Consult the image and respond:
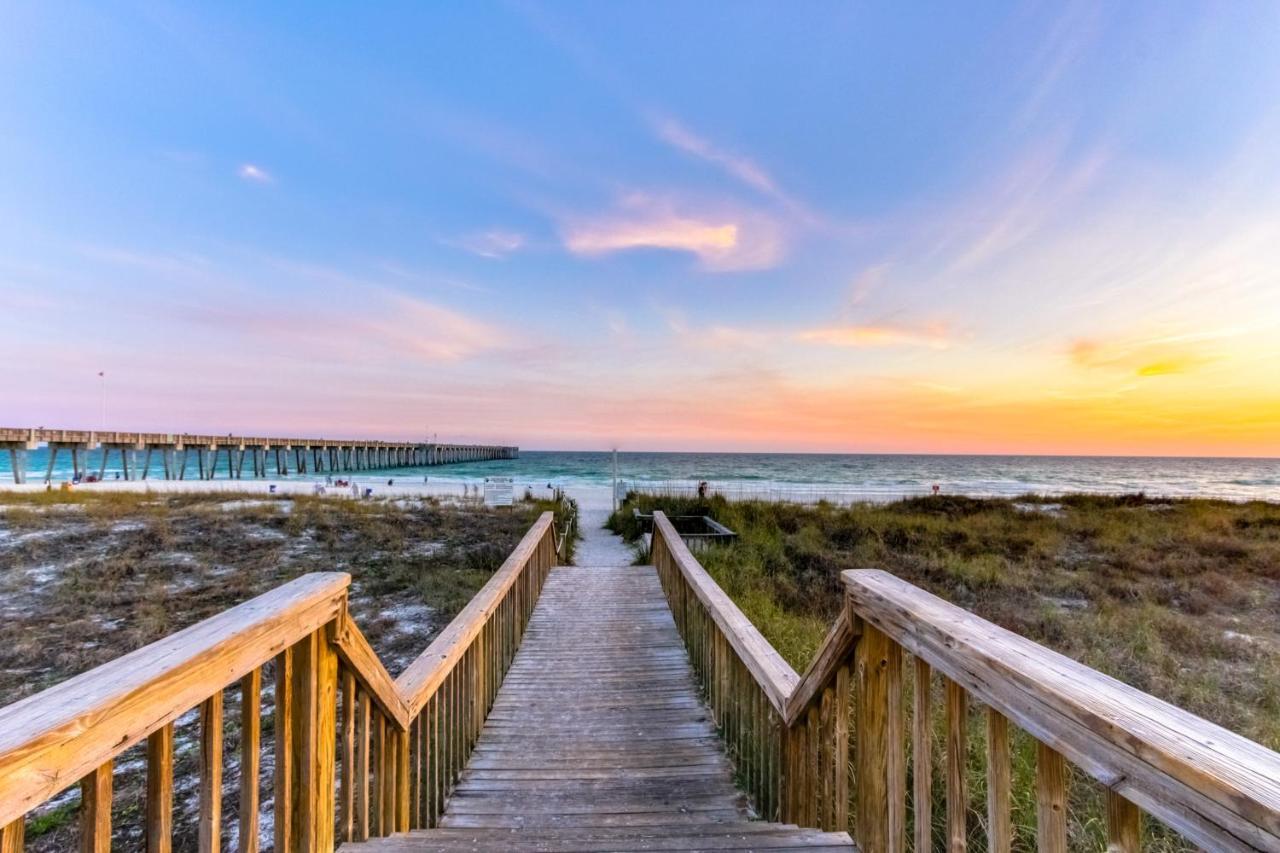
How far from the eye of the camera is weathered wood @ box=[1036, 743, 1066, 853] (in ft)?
3.51

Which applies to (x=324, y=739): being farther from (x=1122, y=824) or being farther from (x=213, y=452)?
(x=213, y=452)

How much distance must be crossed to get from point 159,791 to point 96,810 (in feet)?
0.55

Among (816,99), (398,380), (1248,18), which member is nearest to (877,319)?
(816,99)

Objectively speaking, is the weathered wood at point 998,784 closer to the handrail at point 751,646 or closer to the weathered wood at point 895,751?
the weathered wood at point 895,751

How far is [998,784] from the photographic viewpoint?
4.08 ft

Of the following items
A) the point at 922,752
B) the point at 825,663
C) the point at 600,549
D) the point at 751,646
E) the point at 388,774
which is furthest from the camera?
the point at 600,549

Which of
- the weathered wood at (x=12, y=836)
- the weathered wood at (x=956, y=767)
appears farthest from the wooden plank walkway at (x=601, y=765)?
the weathered wood at (x=12, y=836)

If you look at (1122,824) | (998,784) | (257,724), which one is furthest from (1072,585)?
(257,724)

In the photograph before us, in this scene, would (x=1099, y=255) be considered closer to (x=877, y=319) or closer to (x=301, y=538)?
(x=877, y=319)

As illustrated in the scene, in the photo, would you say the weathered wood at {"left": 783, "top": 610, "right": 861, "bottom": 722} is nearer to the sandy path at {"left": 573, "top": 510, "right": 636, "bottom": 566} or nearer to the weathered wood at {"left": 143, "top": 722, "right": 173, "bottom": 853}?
the weathered wood at {"left": 143, "top": 722, "right": 173, "bottom": 853}

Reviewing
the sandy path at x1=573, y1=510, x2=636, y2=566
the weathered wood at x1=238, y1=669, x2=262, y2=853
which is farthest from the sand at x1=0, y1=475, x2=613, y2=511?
the weathered wood at x1=238, y1=669, x2=262, y2=853

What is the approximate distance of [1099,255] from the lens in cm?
1005

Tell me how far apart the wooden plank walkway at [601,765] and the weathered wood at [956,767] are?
710 mm

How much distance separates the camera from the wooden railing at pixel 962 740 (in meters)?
0.74
